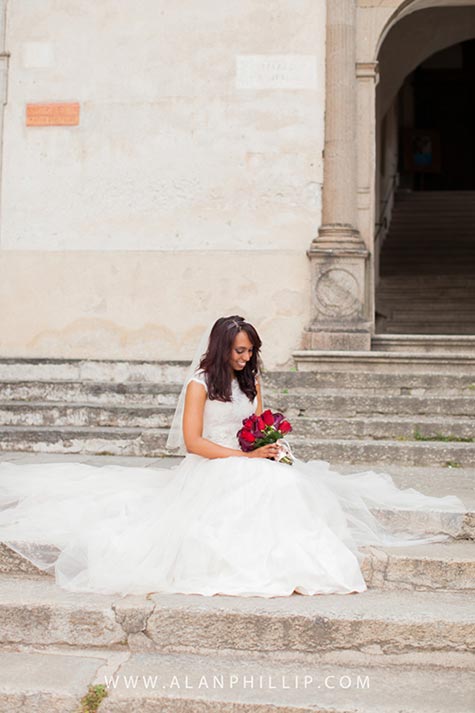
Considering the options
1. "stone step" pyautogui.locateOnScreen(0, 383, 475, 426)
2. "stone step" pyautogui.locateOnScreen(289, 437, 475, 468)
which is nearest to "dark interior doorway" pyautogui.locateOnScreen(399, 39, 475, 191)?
"stone step" pyautogui.locateOnScreen(0, 383, 475, 426)

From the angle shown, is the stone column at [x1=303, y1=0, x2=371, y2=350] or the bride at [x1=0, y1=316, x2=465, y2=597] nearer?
the bride at [x1=0, y1=316, x2=465, y2=597]

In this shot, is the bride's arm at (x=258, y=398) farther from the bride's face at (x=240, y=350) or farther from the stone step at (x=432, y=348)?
the stone step at (x=432, y=348)

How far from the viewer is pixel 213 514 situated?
3.62 m

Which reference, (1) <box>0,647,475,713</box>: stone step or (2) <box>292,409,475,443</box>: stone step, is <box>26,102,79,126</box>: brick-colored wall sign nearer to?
(2) <box>292,409,475,443</box>: stone step

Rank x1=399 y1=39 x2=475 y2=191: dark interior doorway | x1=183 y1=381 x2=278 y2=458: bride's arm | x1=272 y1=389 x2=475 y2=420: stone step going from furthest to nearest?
x1=399 y1=39 x2=475 y2=191: dark interior doorway < x1=272 y1=389 x2=475 y2=420: stone step < x1=183 y1=381 x2=278 y2=458: bride's arm

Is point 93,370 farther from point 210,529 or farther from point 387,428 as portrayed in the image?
point 210,529

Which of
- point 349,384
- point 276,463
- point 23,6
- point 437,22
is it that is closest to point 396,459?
point 349,384

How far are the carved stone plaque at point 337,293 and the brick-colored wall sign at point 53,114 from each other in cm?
301

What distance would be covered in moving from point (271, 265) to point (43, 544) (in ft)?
15.5

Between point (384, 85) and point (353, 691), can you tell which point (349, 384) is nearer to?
point (353, 691)

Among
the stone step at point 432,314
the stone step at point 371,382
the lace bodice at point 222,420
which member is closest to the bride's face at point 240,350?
the lace bodice at point 222,420

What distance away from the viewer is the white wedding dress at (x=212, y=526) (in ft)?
11.3

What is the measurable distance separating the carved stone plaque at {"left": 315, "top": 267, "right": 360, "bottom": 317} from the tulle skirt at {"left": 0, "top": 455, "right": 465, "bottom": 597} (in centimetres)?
361

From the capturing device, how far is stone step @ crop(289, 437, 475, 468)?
5816 millimetres
